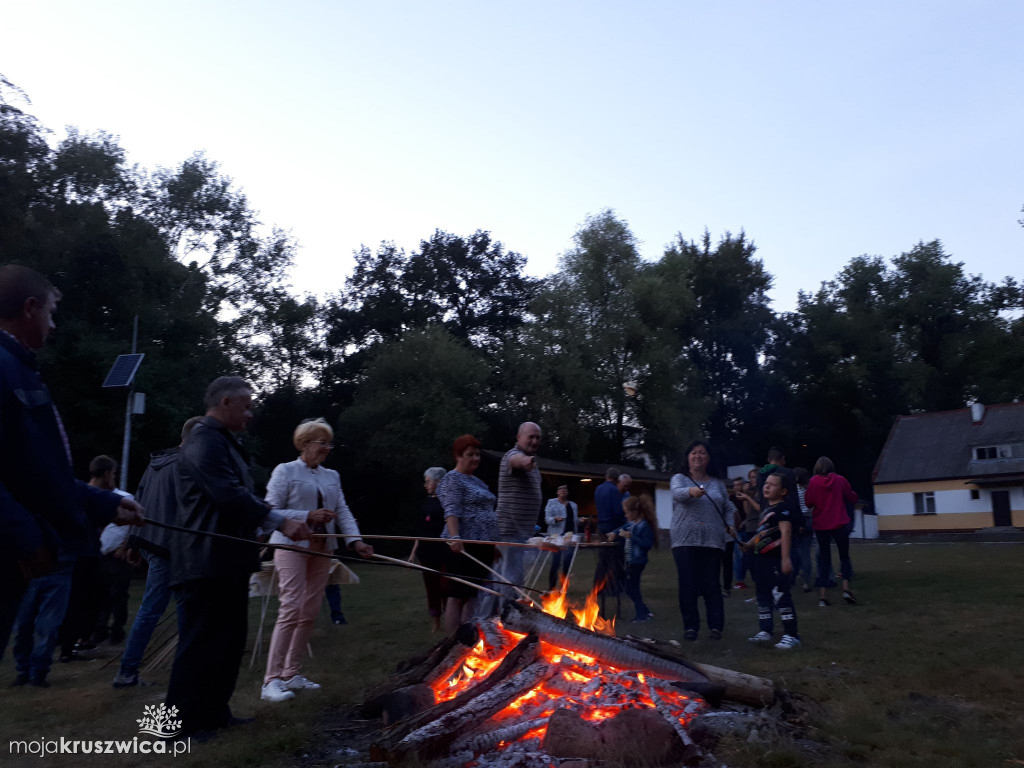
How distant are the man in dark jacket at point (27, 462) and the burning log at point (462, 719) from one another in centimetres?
182

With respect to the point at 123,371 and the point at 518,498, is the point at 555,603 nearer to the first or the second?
the point at 518,498

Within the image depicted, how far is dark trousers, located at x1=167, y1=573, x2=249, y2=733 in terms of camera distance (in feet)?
15.8

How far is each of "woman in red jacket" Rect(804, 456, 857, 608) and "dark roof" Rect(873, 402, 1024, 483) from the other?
3468 cm

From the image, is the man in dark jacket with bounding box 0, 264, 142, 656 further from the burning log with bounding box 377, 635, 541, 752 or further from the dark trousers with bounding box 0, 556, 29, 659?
the burning log with bounding box 377, 635, 541, 752

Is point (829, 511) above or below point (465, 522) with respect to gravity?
below

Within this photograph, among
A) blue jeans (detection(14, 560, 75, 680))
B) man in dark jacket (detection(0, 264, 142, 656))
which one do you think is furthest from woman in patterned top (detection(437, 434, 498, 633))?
man in dark jacket (detection(0, 264, 142, 656))

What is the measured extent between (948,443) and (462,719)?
45498mm

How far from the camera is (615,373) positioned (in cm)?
3878

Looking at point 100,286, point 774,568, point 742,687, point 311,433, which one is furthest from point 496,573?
point 100,286

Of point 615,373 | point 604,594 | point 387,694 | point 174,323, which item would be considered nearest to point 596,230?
point 615,373

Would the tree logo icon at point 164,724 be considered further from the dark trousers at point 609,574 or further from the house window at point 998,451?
the house window at point 998,451

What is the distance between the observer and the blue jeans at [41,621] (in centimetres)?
691

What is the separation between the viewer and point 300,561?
5945 millimetres

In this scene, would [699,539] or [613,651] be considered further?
[699,539]
